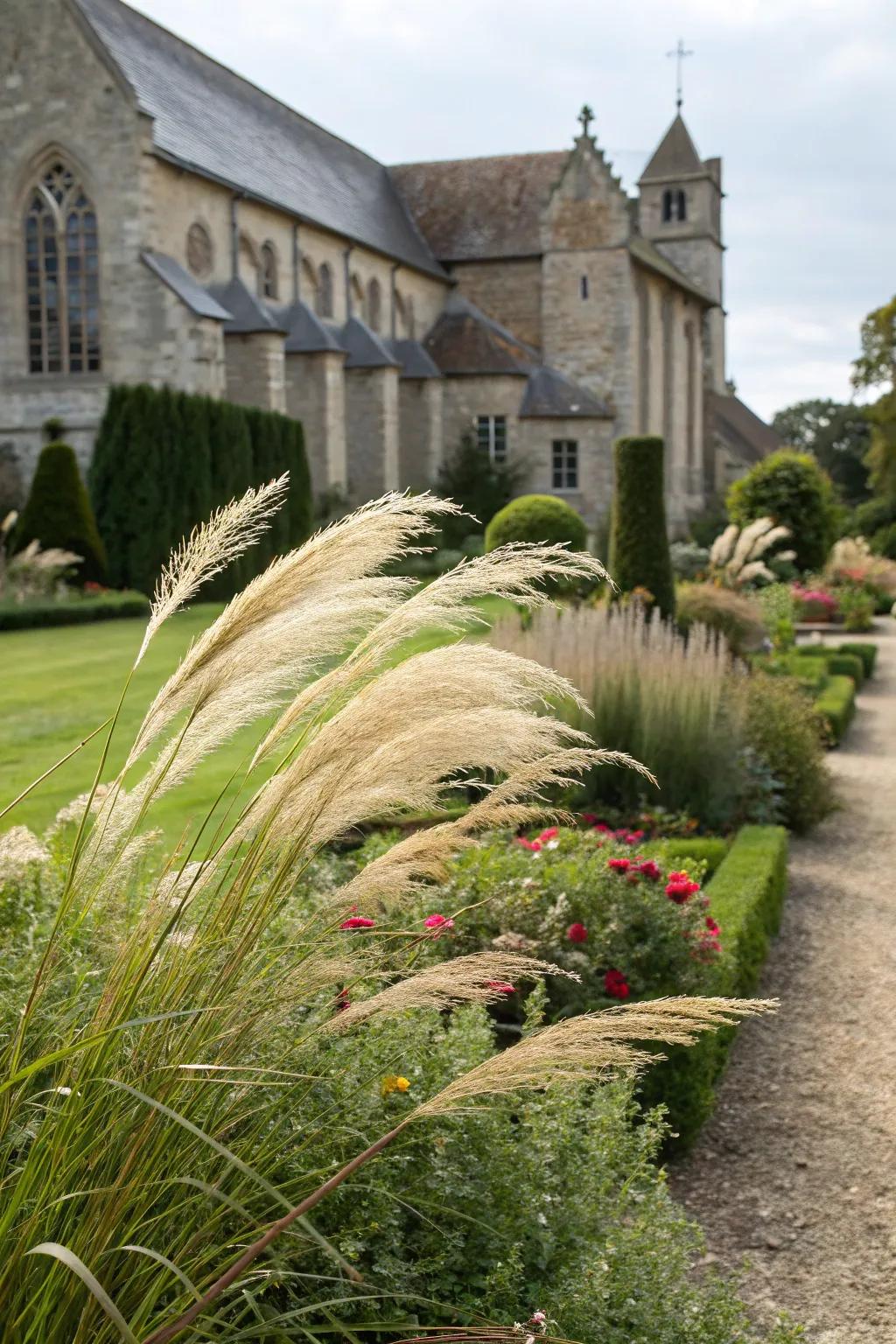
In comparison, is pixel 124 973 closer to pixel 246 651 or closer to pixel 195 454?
pixel 246 651

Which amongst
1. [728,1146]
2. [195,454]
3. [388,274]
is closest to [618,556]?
[728,1146]

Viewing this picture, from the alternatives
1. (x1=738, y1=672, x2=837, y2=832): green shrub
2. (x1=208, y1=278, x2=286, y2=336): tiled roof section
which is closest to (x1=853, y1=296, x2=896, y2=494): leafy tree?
(x1=208, y1=278, x2=286, y2=336): tiled roof section

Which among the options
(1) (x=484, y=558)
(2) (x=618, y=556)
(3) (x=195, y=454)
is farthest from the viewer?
(3) (x=195, y=454)

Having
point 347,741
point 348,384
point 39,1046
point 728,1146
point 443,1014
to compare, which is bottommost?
point 728,1146

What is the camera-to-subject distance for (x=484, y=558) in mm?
1995

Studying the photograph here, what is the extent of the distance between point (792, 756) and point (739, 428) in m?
44.0

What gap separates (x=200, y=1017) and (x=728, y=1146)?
109 inches

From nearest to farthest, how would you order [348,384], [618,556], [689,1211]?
[689,1211], [618,556], [348,384]

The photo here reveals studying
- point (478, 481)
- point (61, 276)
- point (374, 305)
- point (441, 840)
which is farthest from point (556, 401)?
point (441, 840)

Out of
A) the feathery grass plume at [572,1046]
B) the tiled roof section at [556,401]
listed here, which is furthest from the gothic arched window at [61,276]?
the feathery grass plume at [572,1046]

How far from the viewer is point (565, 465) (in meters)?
30.5

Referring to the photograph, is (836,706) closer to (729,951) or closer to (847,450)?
(729,951)

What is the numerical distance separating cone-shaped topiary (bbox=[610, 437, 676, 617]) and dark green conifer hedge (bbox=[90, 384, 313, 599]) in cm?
764

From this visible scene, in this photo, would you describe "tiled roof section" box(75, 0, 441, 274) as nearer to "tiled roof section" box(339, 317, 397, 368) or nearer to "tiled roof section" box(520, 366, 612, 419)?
"tiled roof section" box(339, 317, 397, 368)
